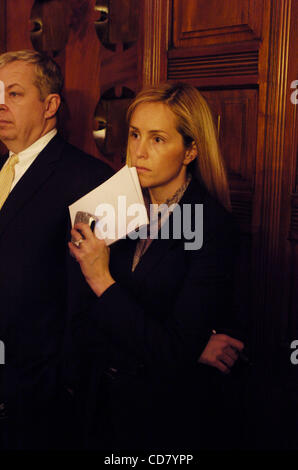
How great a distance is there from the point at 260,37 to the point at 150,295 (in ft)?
3.31

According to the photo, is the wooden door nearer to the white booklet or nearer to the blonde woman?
the blonde woman

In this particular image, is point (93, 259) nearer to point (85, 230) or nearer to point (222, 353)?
point (85, 230)

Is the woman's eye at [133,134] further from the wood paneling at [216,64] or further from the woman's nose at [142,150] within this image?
the wood paneling at [216,64]

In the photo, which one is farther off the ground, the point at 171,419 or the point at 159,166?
the point at 159,166

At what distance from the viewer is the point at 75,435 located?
2.19m

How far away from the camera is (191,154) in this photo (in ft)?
5.66

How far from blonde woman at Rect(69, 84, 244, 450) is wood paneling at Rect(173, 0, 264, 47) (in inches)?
19.7

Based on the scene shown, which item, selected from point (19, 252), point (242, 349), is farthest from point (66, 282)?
point (242, 349)

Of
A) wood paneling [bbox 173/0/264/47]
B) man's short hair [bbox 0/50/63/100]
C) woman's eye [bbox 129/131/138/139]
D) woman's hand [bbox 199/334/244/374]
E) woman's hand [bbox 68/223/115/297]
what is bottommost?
woman's hand [bbox 199/334/244/374]

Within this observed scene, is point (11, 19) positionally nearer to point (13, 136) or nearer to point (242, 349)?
point (13, 136)

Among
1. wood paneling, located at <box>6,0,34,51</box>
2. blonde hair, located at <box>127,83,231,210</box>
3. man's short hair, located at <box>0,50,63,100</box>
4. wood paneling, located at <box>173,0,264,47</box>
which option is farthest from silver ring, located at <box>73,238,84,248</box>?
wood paneling, located at <box>6,0,34,51</box>

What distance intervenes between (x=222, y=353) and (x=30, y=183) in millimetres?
909

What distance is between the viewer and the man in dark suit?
6.51 feet

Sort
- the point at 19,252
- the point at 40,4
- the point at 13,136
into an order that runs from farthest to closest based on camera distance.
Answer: the point at 40,4 → the point at 13,136 → the point at 19,252
